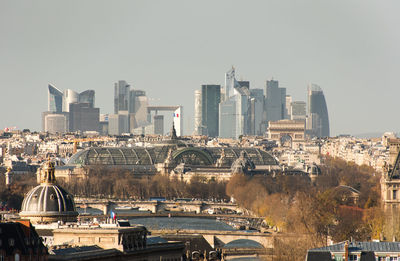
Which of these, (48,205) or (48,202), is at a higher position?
(48,202)

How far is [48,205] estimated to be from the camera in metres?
69.7

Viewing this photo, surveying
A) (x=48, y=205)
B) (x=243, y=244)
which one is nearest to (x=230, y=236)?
(x=243, y=244)

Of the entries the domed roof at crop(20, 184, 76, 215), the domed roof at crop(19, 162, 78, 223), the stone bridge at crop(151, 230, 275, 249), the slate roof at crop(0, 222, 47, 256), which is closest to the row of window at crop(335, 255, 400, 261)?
the slate roof at crop(0, 222, 47, 256)

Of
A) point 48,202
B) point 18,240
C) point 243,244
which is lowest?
point 243,244

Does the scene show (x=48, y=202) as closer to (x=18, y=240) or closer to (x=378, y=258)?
(x=378, y=258)

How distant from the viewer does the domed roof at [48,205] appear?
69312mm

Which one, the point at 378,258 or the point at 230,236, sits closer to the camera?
the point at 378,258

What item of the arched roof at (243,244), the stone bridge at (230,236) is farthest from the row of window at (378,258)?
the stone bridge at (230,236)

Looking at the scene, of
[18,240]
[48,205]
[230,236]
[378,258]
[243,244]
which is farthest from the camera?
[230,236]

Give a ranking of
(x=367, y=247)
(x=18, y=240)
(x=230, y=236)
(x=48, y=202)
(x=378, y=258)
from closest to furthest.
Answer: (x=18, y=240) → (x=378, y=258) → (x=367, y=247) → (x=48, y=202) → (x=230, y=236)

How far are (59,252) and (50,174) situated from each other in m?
18.8

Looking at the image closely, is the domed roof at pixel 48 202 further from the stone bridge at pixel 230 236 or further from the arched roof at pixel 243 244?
the stone bridge at pixel 230 236

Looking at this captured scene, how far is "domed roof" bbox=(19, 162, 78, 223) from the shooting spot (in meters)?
69.3

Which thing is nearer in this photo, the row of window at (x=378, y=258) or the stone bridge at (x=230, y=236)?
the row of window at (x=378, y=258)
